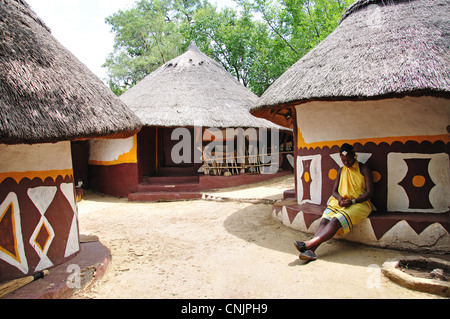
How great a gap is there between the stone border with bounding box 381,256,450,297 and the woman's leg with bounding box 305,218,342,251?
658 millimetres

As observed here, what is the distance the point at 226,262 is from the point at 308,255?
1009mm

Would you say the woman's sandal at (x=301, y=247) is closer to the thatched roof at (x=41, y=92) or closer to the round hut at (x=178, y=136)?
the thatched roof at (x=41, y=92)

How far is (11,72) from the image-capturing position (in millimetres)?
2986

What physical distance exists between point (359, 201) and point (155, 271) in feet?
8.77

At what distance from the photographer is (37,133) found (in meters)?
2.89

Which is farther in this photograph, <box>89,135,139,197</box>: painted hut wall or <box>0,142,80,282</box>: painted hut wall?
<box>89,135,139,197</box>: painted hut wall

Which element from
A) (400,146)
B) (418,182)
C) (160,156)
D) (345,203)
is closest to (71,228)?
(345,203)

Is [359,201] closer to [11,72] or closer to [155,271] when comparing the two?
[155,271]

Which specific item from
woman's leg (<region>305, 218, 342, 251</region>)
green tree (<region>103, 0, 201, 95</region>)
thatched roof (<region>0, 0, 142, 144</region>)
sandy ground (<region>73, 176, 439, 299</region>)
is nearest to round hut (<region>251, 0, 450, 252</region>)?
sandy ground (<region>73, 176, 439, 299</region>)

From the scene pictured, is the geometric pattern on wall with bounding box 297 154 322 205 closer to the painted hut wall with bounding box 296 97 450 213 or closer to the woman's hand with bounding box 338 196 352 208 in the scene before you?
the painted hut wall with bounding box 296 97 450 213

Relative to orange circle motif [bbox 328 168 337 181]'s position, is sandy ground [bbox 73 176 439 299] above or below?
below

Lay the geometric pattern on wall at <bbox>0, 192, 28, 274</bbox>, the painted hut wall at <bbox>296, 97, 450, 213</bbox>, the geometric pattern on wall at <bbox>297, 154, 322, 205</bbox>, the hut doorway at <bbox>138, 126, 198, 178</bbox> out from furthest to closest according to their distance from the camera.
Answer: the hut doorway at <bbox>138, 126, 198, 178</bbox> < the geometric pattern on wall at <bbox>297, 154, 322, 205</bbox> < the painted hut wall at <bbox>296, 97, 450, 213</bbox> < the geometric pattern on wall at <bbox>0, 192, 28, 274</bbox>

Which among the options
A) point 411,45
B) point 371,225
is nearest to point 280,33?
point 411,45

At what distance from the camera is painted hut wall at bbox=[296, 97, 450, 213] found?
4.43m
